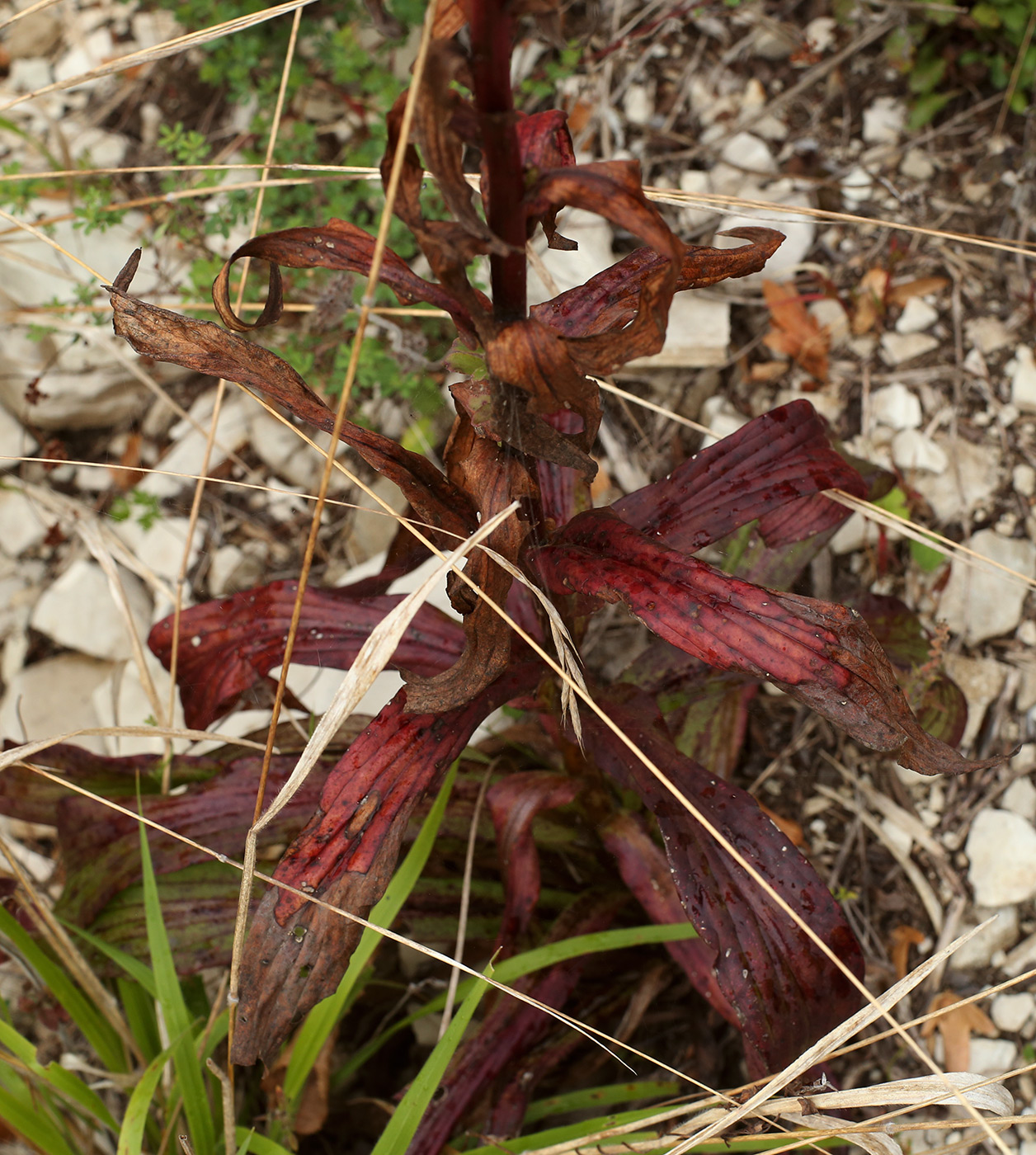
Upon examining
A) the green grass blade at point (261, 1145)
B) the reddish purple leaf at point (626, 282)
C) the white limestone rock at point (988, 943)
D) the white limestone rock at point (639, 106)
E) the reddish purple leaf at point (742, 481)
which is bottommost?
the white limestone rock at point (988, 943)

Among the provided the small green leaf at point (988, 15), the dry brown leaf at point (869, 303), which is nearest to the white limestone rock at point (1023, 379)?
the dry brown leaf at point (869, 303)

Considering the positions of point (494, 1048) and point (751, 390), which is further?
point (751, 390)

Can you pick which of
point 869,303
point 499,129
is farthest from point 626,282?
point 869,303

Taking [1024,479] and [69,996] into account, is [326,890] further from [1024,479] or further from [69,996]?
[1024,479]

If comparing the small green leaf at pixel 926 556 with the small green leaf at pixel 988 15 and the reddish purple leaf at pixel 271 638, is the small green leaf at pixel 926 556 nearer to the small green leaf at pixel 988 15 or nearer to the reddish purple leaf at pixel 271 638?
the reddish purple leaf at pixel 271 638

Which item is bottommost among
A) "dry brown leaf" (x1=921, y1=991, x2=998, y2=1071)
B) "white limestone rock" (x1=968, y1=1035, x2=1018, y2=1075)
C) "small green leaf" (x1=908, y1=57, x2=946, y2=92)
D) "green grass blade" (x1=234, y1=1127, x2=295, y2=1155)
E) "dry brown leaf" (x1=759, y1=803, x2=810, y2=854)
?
"white limestone rock" (x1=968, y1=1035, x2=1018, y2=1075)

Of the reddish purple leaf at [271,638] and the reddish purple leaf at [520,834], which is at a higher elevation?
the reddish purple leaf at [271,638]

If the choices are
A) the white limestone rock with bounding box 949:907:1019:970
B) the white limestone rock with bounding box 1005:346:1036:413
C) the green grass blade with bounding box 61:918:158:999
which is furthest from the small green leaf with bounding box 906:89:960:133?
the green grass blade with bounding box 61:918:158:999

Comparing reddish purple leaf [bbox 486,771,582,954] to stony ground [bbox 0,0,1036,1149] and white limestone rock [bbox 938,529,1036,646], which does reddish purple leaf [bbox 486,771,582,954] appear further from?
white limestone rock [bbox 938,529,1036,646]
